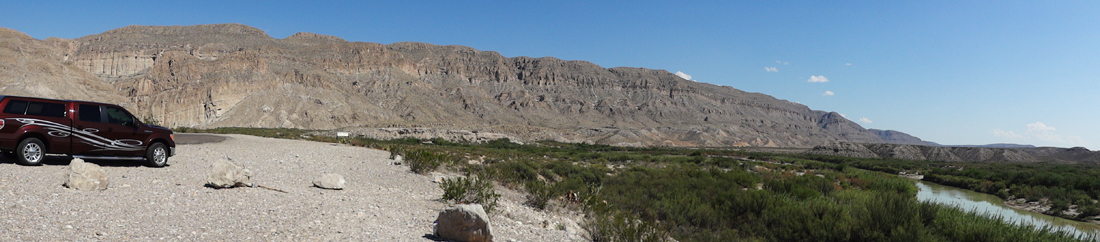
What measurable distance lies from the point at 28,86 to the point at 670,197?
9366cm

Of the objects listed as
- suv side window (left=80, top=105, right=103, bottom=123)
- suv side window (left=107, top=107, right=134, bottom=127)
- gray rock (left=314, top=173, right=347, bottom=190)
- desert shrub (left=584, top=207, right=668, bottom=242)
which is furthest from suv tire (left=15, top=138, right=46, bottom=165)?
desert shrub (left=584, top=207, right=668, bottom=242)

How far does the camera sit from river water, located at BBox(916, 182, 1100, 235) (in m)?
14.5

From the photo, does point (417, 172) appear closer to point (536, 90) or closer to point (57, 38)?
point (536, 90)

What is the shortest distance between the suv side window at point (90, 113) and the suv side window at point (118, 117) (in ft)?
0.57

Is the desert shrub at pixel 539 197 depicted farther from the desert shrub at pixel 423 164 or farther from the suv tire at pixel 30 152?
the suv tire at pixel 30 152

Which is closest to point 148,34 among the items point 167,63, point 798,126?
point 167,63

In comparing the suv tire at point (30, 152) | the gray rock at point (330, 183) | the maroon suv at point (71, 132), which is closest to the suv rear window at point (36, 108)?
the maroon suv at point (71, 132)

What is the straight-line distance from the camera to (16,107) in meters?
8.82

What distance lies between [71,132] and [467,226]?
8.68 m

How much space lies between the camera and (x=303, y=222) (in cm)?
643

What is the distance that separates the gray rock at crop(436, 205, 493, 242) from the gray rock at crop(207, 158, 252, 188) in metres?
4.31

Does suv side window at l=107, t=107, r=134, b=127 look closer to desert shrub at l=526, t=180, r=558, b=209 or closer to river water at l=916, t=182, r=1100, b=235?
desert shrub at l=526, t=180, r=558, b=209

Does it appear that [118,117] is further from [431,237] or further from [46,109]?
[431,237]

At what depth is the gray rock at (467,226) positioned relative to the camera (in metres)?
6.35
